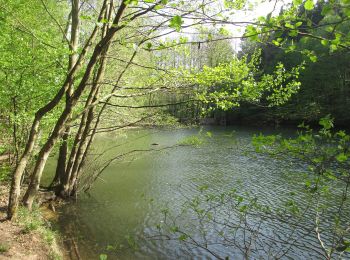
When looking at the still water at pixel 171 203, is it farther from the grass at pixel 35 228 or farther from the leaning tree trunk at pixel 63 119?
the leaning tree trunk at pixel 63 119

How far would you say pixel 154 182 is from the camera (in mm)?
16188

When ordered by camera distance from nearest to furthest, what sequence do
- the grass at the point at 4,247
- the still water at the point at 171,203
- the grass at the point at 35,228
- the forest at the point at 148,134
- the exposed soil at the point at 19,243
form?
the forest at the point at 148,134
the grass at the point at 4,247
the exposed soil at the point at 19,243
the grass at the point at 35,228
the still water at the point at 171,203

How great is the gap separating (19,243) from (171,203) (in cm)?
685

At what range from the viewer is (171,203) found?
12.8 m

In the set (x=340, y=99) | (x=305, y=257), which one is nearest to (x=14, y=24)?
(x=305, y=257)

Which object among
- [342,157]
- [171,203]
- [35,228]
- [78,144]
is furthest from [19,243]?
[171,203]

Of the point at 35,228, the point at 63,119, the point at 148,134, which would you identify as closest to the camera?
the point at 63,119

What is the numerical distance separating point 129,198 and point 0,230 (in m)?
6.65

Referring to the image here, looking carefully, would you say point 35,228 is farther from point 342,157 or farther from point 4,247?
point 342,157

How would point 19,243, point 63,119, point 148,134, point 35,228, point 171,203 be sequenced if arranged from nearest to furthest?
1. point 19,243
2. point 63,119
3. point 35,228
4. point 148,134
5. point 171,203

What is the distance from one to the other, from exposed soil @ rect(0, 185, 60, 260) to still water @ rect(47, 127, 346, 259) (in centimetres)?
124

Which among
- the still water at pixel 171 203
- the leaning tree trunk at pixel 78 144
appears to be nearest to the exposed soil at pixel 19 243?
the still water at pixel 171 203

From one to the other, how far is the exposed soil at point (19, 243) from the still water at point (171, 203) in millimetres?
1240

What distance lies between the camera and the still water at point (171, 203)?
27.4 ft
